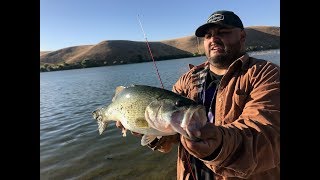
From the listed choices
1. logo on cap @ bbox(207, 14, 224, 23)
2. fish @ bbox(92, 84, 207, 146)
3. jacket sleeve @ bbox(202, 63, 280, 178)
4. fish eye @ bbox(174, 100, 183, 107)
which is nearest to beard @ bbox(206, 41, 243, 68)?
logo on cap @ bbox(207, 14, 224, 23)

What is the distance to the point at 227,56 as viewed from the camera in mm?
4277

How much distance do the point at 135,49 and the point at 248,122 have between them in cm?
10860

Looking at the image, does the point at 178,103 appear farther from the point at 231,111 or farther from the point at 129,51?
the point at 129,51

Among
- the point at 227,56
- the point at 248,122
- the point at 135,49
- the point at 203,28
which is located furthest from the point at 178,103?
the point at 135,49

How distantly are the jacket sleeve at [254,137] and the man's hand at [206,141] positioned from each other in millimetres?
60

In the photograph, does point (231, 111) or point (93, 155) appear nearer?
point (231, 111)

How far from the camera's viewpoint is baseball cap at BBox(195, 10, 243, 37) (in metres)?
4.18

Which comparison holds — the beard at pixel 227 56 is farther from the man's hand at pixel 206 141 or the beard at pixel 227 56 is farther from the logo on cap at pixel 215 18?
the man's hand at pixel 206 141

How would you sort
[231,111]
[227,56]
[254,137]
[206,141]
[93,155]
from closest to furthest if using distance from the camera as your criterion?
[206,141]
[254,137]
[231,111]
[227,56]
[93,155]
